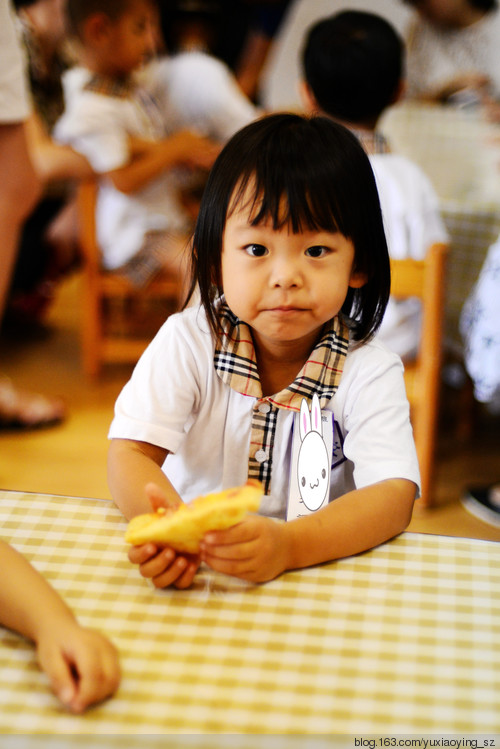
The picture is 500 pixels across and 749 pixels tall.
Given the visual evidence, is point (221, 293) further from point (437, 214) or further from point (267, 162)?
point (437, 214)

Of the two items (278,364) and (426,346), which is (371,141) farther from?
(278,364)

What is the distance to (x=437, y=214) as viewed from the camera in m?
1.98

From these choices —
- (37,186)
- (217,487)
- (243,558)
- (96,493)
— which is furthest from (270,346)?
(37,186)

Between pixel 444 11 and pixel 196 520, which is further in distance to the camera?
pixel 444 11

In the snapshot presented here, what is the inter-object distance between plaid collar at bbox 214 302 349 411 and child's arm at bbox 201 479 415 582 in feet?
0.44

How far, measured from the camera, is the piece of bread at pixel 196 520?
1.99ft

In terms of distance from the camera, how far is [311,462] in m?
0.77

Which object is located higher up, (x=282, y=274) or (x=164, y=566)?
(x=282, y=274)

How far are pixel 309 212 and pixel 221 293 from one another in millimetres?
194

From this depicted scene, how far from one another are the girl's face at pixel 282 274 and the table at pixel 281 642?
25 centimetres

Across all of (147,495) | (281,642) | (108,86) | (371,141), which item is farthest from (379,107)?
(281,642)

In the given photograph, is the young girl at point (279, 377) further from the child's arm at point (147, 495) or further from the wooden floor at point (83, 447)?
the wooden floor at point (83, 447)

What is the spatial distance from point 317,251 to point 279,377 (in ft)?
0.64

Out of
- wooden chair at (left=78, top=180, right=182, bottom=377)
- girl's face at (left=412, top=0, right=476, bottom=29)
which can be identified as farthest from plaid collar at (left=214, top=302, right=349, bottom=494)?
girl's face at (left=412, top=0, right=476, bottom=29)
